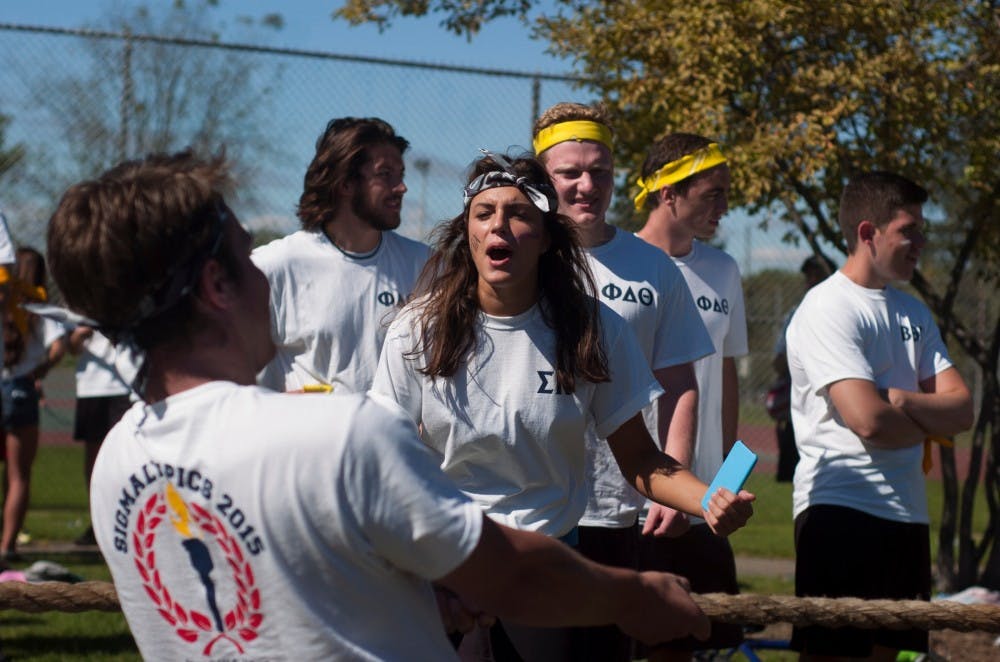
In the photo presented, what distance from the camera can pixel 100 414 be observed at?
30.9 feet

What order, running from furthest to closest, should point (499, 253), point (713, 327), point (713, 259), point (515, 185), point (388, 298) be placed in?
1. point (713, 259)
2. point (713, 327)
3. point (388, 298)
4. point (515, 185)
5. point (499, 253)

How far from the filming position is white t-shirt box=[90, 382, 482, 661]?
1942 millimetres

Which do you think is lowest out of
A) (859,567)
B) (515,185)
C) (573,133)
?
(859,567)

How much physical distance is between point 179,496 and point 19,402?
7.57 metres

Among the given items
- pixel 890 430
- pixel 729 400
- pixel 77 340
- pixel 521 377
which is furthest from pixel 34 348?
pixel 521 377

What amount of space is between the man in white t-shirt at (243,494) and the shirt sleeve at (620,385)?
1.32 m

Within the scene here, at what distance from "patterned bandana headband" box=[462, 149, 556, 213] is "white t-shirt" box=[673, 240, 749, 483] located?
1.62 m

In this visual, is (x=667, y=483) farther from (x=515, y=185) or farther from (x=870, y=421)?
(x=870, y=421)

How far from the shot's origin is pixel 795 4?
728 cm

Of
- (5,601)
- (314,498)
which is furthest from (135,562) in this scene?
(5,601)

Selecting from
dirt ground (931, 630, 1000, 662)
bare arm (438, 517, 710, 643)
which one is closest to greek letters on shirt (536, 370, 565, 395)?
bare arm (438, 517, 710, 643)

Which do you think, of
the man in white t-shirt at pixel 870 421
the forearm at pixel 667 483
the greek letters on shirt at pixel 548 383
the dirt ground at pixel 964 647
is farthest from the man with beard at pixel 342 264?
the dirt ground at pixel 964 647

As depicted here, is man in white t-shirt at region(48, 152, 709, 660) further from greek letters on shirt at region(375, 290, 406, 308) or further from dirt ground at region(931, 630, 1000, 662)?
dirt ground at region(931, 630, 1000, 662)

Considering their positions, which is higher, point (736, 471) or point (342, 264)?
point (342, 264)
